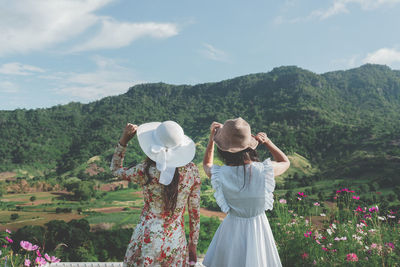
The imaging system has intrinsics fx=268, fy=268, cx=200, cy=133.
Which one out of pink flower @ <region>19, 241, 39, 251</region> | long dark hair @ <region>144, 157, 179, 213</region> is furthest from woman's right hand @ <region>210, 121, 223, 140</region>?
pink flower @ <region>19, 241, 39, 251</region>

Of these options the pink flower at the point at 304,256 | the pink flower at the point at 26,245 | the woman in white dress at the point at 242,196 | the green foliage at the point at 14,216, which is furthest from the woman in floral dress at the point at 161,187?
the green foliage at the point at 14,216

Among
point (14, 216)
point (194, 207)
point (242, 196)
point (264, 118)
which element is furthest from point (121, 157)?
point (264, 118)

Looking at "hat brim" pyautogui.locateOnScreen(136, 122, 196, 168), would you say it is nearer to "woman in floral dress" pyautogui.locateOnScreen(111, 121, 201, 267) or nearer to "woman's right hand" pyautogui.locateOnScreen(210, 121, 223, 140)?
"woman in floral dress" pyautogui.locateOnScreen(111, 121, 201, 267)

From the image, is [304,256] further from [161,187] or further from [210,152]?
[161,187]

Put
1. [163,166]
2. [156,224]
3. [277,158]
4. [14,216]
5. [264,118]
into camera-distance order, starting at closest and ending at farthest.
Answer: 1. [163,166]
2. [156,224]
3. [277,158]
4. [14,216]
5. [264,118]

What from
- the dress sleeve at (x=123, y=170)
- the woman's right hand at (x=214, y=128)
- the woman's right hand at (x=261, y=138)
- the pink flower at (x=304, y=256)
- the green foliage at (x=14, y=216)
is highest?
the woman's right hand at (x=214, y=128)

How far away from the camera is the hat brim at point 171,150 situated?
1.83 m

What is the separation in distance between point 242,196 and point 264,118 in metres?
44.9

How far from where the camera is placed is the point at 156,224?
1.88 metres

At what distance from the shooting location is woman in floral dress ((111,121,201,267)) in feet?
6.03

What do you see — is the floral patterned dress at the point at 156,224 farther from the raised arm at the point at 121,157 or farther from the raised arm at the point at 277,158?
the raised arm at the point at 277,158

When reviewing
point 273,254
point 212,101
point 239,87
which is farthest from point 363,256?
point 239,87

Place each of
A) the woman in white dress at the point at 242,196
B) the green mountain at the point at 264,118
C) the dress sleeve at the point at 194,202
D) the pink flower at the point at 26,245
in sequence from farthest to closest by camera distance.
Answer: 1. the green mountain at the point at 264,118
2. the pink flower at the point at 26,245
3. the dress sleeve at the point at 194,202
4. the woman in white dress at the point at 242,196

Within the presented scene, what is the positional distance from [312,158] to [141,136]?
2899 cm
